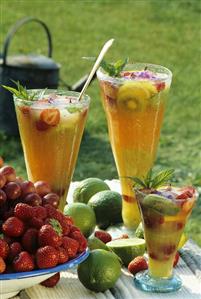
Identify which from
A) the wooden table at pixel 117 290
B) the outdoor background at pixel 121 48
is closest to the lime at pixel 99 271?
the wooden table at pixel 117 290

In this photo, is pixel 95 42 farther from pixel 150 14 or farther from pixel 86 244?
pixel 86 244

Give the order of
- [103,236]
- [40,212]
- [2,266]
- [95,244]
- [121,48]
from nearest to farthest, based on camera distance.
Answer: [2,266]
[40,212]
[95,244]
[103,236]
[121,48]

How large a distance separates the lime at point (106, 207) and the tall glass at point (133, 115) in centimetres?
2

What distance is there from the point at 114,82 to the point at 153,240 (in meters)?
0.51

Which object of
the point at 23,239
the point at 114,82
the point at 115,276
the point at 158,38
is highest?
the point at 114,82

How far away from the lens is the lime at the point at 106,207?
2438 mm

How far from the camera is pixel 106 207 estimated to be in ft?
8.05

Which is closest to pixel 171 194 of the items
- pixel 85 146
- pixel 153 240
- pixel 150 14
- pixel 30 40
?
pixel 153 240

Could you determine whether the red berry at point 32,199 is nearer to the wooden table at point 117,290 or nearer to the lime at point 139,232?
the wooden table at point 117,290

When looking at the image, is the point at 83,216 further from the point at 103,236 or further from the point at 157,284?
the point at 157,284

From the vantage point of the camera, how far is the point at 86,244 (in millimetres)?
2000

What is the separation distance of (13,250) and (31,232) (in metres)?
0.06

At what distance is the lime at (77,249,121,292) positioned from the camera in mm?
2002

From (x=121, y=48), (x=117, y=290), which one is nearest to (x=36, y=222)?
(x=117, y=290)
